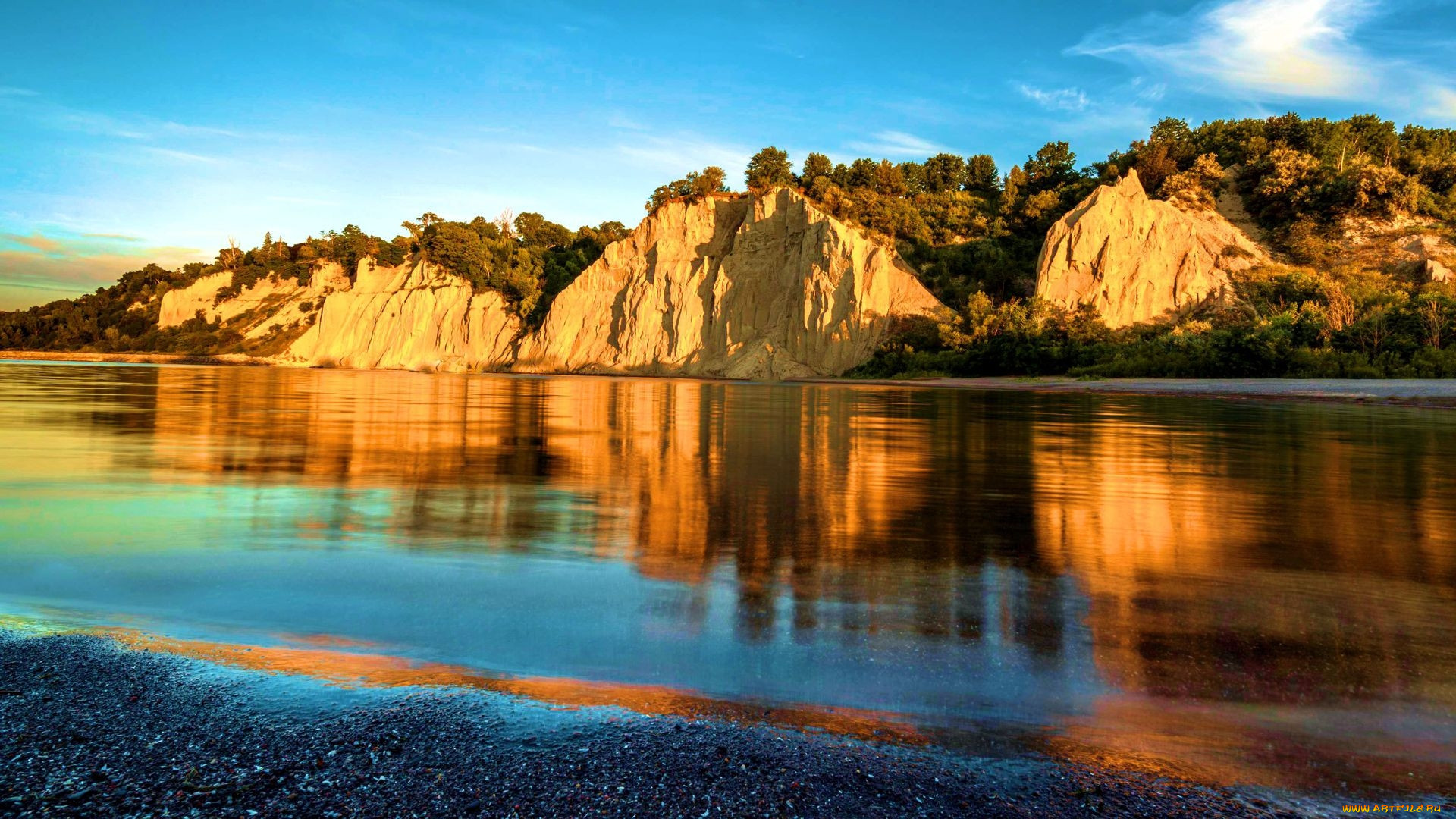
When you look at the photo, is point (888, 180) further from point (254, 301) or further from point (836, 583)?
point (254, 301)

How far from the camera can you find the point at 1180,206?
164 ft

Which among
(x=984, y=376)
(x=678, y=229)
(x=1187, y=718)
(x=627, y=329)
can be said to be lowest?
(x=1187, y=718)

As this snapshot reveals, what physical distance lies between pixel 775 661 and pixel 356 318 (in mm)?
79358

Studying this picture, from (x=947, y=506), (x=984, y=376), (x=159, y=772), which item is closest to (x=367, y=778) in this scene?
(x=159, y=772)

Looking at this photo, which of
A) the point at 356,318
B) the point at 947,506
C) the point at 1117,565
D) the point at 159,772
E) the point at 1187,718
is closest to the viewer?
the point at 159,772

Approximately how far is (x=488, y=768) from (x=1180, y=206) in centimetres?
5836

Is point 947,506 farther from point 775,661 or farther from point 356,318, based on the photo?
point 356,318

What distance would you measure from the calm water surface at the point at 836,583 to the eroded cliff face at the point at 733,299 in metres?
38.5

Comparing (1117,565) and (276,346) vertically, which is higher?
(276,346)

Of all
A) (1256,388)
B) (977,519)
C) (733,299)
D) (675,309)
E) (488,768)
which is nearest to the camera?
(488,768)

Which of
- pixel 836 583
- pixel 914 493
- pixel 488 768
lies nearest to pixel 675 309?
pixel 914 493

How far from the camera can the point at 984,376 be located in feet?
139

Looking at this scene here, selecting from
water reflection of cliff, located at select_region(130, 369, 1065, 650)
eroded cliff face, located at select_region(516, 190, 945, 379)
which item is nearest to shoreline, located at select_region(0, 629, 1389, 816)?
water reflection of cliff, located at select_region(130, 369, 1065, 650)

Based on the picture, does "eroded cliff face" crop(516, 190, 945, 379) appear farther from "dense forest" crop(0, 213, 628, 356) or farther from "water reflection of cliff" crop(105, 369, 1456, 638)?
"water reflection of cliff" crop(105, 369, 1456, 638)
